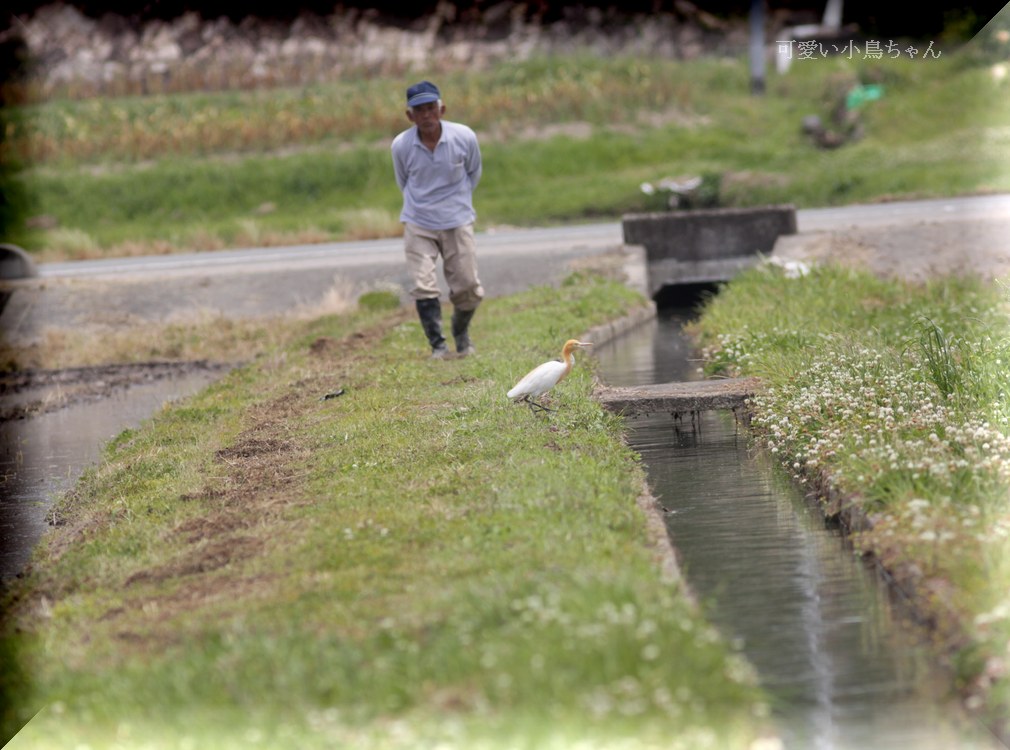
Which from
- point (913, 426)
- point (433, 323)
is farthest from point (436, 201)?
point (913, 426)

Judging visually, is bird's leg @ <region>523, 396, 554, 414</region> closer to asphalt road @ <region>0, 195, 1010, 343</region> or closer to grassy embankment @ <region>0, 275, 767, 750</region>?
grassy embankment @ <region>0, 275, 767, 750</region>

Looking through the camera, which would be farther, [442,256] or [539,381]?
[442,256]

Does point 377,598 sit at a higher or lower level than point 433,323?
lower

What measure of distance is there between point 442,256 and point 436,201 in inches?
19.1

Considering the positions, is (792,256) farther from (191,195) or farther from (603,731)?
(191,195)

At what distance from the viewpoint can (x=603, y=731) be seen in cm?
479

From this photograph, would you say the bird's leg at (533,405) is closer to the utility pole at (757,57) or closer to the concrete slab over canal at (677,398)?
the concrete slab over canal at (677,398)

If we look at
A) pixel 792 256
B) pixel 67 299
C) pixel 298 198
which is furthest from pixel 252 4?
pixel 792 256

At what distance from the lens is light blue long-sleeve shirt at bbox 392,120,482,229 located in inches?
492

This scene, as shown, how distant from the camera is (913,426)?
8773mm

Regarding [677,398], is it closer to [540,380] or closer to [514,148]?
[540,380]

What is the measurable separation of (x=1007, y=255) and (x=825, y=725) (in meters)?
13.8

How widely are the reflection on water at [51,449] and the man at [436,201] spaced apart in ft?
9.50

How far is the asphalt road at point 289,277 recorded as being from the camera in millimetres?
20156
